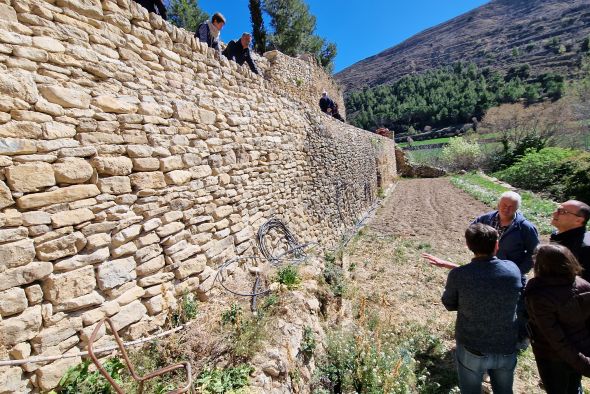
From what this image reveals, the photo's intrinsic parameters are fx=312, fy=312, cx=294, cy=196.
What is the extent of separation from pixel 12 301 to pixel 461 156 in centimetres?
3792

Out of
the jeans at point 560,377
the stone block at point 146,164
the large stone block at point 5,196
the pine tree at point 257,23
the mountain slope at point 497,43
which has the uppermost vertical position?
the mountain slope at point 497,43

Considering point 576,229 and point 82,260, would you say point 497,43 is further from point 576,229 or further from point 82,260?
point 82,260

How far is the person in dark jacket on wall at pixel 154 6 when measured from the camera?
430cm

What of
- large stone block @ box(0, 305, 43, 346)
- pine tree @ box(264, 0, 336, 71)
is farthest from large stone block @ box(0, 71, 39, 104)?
pine tree @ box(264, 0, 336, 71)

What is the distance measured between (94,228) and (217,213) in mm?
1718

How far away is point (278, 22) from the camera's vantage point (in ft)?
73.5

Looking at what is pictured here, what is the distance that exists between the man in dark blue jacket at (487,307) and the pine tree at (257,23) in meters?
19.2

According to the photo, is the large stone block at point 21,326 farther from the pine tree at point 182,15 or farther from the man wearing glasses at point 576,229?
the pine tree at point 182,15

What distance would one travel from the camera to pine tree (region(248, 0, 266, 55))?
18.8 m

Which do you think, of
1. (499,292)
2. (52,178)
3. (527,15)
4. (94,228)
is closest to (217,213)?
(94,228)

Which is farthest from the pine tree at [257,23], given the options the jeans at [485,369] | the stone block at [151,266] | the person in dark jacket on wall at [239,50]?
the jeans at [485,369]

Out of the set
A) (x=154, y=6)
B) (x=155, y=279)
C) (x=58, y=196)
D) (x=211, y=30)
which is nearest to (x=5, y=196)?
(x=58, y=196)

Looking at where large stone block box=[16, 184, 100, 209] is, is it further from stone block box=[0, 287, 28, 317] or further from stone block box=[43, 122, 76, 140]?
stone block box=[0, 287, 28, 317]

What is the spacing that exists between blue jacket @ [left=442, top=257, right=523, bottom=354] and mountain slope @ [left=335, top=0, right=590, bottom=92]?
232 ft
